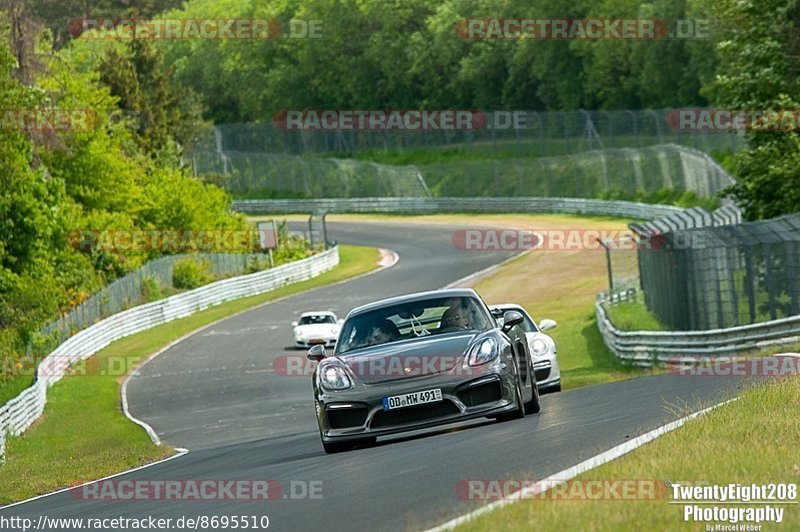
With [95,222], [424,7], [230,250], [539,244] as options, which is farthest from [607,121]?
[424,7]

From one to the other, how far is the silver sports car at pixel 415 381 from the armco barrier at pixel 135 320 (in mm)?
9721

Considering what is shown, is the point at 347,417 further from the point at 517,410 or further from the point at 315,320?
the point at 315,320

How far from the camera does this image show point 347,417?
13.3 metres

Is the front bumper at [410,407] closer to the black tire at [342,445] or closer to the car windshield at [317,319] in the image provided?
the black tire at [342,445]

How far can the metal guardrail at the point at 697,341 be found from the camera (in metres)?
24.3

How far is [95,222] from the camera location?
6344 cm

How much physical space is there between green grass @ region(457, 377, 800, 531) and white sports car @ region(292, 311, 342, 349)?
28.6m

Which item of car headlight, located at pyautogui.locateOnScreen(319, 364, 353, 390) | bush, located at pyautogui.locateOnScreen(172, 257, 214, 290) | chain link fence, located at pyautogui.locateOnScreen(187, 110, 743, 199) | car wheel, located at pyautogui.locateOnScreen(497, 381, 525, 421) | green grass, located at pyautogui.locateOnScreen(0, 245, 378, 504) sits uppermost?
chain link fence, located at pyautogui.locateOnScreen(187, 110, 743, 199)

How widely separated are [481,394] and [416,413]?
1.98 feet

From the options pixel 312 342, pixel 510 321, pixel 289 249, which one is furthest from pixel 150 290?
pixel 510 321

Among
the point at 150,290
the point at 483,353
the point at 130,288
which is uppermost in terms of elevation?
the point at 483,353

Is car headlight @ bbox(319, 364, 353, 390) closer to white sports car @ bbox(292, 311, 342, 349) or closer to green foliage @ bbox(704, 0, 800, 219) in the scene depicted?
green foliage @ bbox(704, 0, 800, 219)

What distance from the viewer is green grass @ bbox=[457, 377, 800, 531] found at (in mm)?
7340

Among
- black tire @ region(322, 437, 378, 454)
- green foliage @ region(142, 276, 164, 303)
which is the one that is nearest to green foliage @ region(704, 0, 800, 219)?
black tire @ region(322, 437, 378, 454)
